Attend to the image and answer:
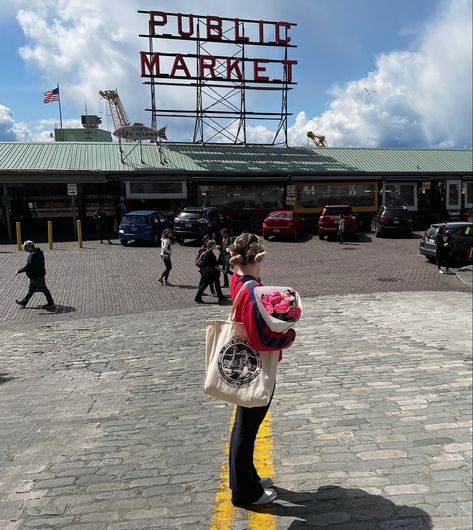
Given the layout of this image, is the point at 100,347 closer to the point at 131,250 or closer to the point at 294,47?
the point at 131,250

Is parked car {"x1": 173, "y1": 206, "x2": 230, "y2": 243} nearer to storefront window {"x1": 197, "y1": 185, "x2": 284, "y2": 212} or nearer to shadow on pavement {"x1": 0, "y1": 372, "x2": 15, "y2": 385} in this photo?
storefront window {"x1": 197, "y1": 185, "x2": 284, "y2": 212}

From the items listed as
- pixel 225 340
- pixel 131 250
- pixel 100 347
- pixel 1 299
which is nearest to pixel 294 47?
pixel 131 250

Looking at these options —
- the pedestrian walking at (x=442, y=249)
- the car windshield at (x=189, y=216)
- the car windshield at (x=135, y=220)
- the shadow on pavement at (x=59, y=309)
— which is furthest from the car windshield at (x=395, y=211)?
the shadow on pavement at (x=59, y=309)

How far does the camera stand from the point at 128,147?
30.4m

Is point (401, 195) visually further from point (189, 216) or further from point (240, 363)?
point (240, 363)

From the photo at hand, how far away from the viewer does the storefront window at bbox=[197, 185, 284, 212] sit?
28.9 metres

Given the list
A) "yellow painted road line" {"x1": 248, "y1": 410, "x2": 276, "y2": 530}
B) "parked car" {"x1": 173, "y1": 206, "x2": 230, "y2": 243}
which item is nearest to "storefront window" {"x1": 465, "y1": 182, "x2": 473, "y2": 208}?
"parked car" {"x1": 173, "y1": 206, "x2": 230, "y2": 243}

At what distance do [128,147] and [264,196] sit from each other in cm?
919

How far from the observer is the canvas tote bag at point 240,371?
323cm

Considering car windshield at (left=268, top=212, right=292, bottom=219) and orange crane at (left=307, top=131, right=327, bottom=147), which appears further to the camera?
orange crane at (left=307, top=131, right=327, bottom=147)

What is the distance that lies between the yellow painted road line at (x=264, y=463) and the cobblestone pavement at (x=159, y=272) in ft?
22.7

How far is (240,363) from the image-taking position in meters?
3.27

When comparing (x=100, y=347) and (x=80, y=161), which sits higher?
(x=80, y=161)

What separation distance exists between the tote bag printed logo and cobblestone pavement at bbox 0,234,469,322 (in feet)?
27.1
